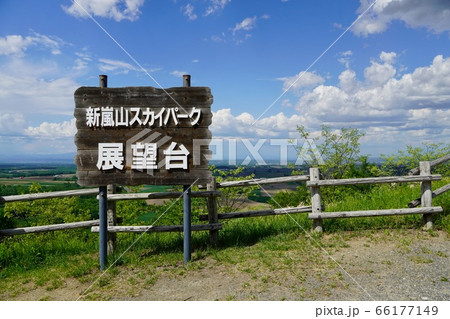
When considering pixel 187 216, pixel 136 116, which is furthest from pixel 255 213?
pixel 136 116

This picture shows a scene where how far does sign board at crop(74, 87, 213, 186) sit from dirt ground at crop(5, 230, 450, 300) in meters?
1.74

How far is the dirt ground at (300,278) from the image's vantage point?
493 cm

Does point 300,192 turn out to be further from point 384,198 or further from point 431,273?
point 431,273

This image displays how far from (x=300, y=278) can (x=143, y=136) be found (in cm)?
387

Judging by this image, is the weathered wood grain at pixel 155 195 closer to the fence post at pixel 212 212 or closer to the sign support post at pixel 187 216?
the fence post at pixel 212 212

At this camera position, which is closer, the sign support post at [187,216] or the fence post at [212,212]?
the sign support post at [187,216]

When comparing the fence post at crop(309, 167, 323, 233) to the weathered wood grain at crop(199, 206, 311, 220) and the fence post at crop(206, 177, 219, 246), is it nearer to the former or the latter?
the weathered wood grain at crop(199, 206, 311, 220)

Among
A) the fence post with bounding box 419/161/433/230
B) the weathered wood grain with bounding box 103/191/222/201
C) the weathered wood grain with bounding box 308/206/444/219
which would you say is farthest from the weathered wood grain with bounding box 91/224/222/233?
the fence post with bounding box 419/161/433/230

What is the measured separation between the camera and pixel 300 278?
212 inches

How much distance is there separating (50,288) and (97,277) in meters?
0.79

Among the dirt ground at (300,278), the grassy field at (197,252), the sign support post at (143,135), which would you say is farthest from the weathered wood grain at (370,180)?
the sign support post at (143,135)

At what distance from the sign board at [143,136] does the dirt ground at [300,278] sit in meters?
1.74

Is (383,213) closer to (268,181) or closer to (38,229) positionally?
(268,181)

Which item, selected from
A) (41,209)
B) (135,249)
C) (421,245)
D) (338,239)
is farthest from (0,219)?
(421,245)
